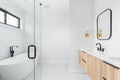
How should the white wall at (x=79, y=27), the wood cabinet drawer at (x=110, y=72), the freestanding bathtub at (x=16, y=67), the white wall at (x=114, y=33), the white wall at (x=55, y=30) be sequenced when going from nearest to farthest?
the wood cabinet drawer at (x=110, y=72) → the white wall at (x=114, y=33) → the freestanding bathtub at (x=16, y=67) → the white wall at (x=79, y=27) → the white wall at (x=55, y=30)

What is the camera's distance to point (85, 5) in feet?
12.5

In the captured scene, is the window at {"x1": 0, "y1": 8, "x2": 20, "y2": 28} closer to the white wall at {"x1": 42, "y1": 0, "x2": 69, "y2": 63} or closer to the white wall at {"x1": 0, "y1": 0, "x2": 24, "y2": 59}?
the white wall at {"x1": 0, "y1": 0, "x2": 24, "y2": 59}

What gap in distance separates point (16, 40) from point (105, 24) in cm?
203

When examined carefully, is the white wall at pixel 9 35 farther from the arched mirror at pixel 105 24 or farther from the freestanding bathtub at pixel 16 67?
the arched mirror at pixel 105 24

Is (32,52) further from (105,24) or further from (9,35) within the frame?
(105,24)

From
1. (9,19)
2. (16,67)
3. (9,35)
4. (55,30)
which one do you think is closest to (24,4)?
(9,19)

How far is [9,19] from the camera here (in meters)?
2.74

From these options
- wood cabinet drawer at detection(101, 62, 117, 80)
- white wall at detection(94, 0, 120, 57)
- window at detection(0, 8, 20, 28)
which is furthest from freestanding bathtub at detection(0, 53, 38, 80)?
white wall at detection(94, 0, 120, 57)

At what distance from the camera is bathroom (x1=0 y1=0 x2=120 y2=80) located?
8.25ft

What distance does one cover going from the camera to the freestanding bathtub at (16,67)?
2.46 meters

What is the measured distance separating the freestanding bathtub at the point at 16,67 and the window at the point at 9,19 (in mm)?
678

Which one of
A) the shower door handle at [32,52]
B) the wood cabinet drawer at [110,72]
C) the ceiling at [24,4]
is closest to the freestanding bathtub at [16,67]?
the shower door handle at [32,52]

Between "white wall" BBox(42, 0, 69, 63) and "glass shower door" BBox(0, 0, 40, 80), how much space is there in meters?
1.14

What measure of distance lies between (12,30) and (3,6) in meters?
0.56
